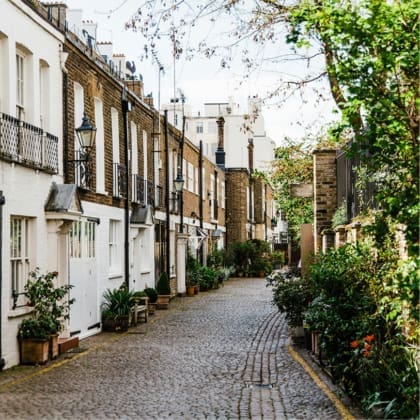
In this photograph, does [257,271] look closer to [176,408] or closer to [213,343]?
[213,343]

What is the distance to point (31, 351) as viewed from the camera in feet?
45.6

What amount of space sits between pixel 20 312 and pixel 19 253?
3.71ft

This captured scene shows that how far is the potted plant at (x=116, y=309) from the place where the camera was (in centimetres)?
1953

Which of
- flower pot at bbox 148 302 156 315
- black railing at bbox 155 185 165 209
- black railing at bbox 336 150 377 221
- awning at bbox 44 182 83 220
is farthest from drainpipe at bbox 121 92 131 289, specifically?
awning at bbox 44 182 83 220

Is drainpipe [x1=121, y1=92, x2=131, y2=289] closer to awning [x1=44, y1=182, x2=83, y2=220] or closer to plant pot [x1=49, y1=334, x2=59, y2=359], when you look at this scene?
awning [x1=44, y1=182, x2=83, y2=220]

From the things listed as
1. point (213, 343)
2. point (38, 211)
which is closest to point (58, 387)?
point (38, 211)

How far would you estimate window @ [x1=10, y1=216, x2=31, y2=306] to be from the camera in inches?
557

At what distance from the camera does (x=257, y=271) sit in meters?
48.0

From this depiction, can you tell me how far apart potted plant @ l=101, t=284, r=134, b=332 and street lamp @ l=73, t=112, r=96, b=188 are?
10.8 feet

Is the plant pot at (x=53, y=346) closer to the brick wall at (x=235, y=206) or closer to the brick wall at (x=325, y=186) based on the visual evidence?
the brick wall at (x=325, y=186)

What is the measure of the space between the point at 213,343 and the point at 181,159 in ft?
53.6

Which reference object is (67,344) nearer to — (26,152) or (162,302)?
(26,152)

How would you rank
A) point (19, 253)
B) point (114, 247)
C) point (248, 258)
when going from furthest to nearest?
point (248, 258), point (114, 247), point (19, 253)

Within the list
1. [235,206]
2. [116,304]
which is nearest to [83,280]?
[116,304]
